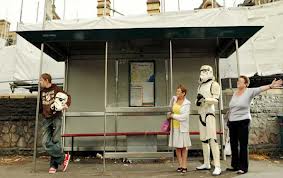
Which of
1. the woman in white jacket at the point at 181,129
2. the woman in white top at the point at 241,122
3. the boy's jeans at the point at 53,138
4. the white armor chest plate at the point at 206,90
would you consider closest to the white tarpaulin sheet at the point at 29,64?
the boy's jeans at the point at 53,138

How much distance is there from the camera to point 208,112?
6168 mm

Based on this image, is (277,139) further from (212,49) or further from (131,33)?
(131,33)

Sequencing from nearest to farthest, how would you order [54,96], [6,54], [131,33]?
[54,96] < [131,33] < [6,54]

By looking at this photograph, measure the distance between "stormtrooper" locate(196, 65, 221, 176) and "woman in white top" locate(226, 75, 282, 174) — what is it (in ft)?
1.13

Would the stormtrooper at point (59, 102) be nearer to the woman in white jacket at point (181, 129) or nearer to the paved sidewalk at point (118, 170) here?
the paved sidewalk at point (118, 170)

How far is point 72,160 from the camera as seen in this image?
8453 mm

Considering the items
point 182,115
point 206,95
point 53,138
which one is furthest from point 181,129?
point 53,138

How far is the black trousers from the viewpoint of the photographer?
598cm

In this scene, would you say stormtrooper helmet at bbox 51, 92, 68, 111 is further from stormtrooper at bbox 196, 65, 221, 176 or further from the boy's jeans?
stormtrooper at bbox 196, 65, 221, 176

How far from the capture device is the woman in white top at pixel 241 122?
5.98 metres

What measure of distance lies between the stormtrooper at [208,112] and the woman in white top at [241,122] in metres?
0.35

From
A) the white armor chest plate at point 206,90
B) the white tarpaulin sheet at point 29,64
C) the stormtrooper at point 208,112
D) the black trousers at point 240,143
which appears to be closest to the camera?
the black trousers at point 240,143

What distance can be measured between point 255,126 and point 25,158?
21.8ft

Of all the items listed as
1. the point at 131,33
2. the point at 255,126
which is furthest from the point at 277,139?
the point at 131,33
